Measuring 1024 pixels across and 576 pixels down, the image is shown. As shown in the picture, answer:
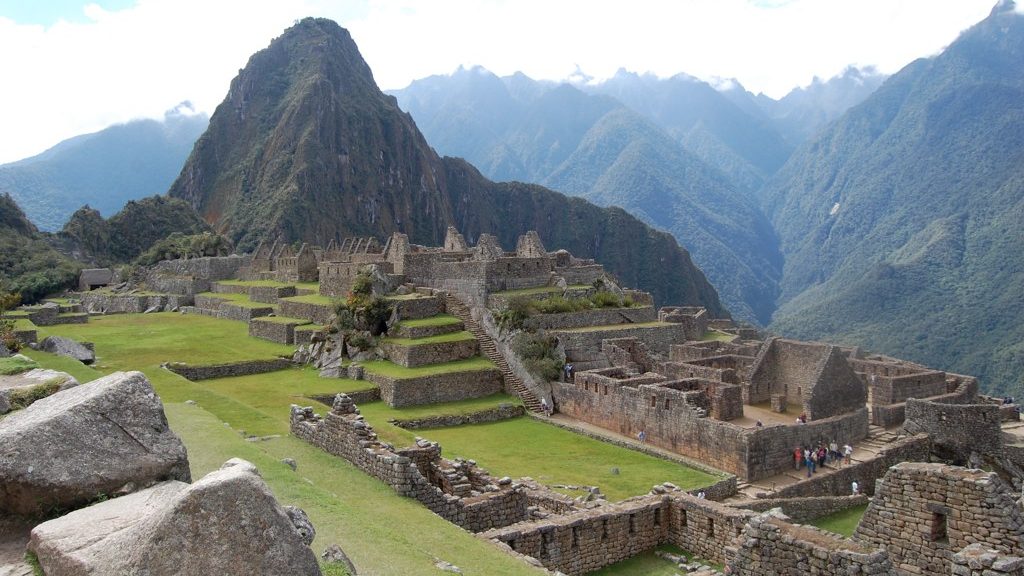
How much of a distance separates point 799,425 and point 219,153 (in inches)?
7558

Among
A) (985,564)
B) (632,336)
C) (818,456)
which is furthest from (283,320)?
(985,564)

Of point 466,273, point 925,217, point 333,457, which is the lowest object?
point 333,457

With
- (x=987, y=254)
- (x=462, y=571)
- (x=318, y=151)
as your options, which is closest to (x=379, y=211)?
(x=318, y=151)

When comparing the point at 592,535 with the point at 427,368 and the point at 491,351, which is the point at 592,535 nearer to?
the point at 427,368

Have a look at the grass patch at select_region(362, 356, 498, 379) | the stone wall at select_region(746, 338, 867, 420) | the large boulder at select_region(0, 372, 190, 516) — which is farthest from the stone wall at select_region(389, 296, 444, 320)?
the large boulder at select_region(0, 372, 190, 516)

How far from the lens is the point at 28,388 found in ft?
22.6

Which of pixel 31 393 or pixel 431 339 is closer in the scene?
pixel 31 393

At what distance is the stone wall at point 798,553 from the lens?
657 cm

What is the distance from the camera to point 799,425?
1797 centimetres

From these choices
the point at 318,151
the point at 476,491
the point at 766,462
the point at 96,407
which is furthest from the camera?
the point at 318,151

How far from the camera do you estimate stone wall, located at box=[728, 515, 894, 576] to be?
657 centimetres

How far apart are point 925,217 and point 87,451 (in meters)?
114

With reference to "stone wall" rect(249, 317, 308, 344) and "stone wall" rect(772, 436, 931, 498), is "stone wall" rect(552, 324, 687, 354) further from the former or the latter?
"stone wall" rect(249, 317, 308, 344)

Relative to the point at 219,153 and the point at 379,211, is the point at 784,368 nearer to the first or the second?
the point at 379,211
